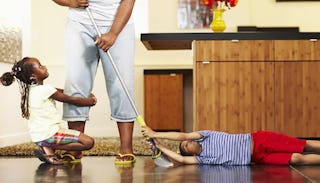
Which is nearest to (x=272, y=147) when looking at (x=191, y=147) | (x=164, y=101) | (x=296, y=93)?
(x=191, y=147)

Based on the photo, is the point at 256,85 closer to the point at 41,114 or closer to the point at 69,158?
the point at 69,158

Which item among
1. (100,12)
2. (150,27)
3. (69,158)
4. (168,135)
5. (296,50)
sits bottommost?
Answer: (69,158)

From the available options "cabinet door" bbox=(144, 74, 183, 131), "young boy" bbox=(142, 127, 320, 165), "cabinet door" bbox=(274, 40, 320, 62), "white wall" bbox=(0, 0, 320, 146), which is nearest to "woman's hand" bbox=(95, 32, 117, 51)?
"young boy" bbox=(142, 127, 320, 165)

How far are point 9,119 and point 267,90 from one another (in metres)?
1.98

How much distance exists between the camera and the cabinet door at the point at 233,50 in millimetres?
3609

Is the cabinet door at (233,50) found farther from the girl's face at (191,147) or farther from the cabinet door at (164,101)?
the cabinet door at (164,101)

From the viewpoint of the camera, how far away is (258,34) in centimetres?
364

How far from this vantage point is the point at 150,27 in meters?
6.27

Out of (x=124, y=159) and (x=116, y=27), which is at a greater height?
(x=116, y=27)

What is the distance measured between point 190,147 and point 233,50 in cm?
107

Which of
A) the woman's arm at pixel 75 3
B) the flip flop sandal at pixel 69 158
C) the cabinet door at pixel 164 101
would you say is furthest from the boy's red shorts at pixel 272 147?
the cabinet door at pixel 164 101

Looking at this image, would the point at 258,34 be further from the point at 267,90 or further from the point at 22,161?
the point at 22,161

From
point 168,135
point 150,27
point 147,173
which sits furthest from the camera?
point 150,27

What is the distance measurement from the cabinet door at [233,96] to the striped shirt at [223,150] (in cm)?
83
